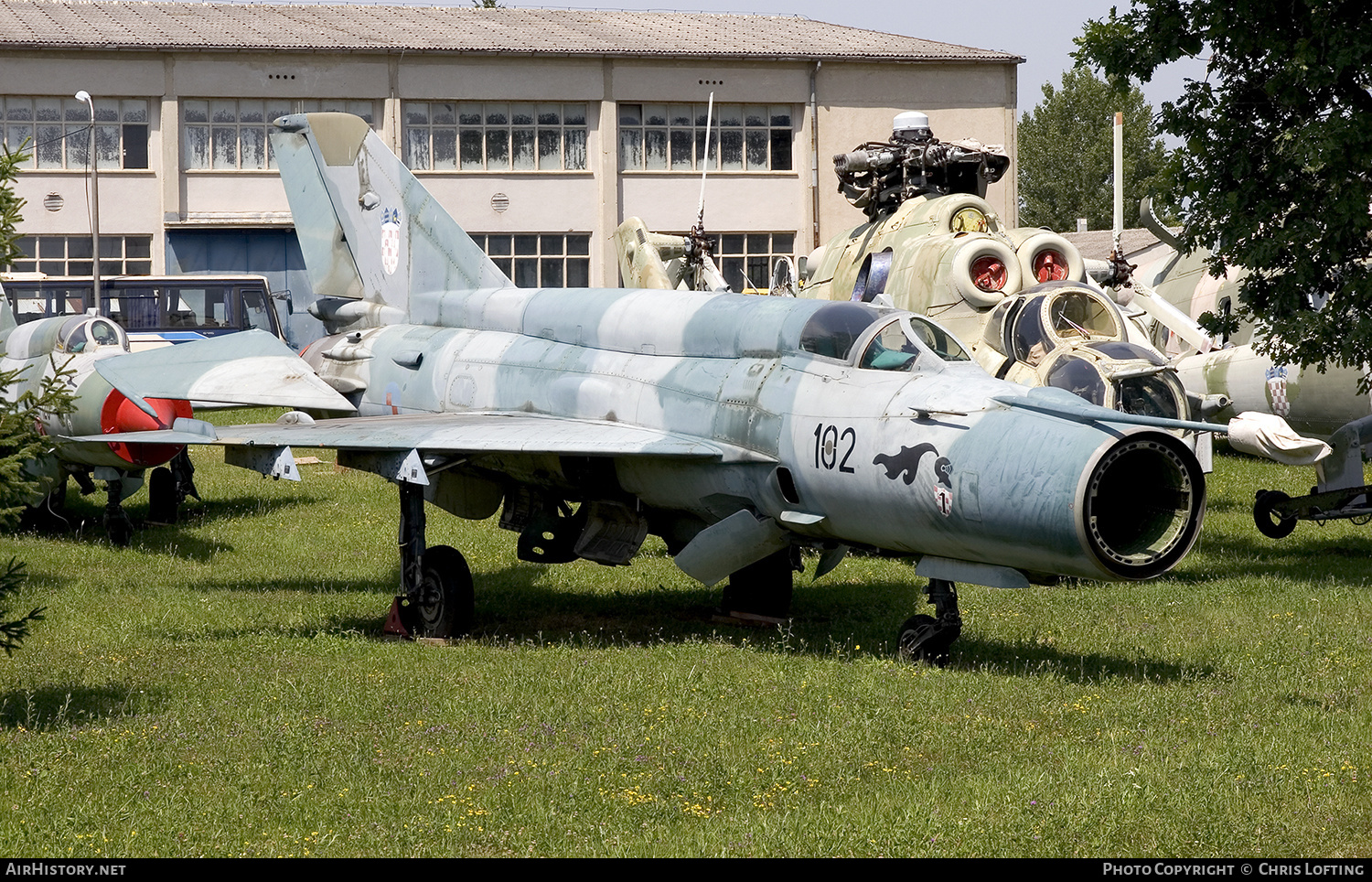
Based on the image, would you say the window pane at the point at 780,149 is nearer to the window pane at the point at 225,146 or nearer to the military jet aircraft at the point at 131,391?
the window pane at the point at 225,146

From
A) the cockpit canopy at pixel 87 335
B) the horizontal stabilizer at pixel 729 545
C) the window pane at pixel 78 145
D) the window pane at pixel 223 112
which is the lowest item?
the horizontal stabilizer at pixel 729 545

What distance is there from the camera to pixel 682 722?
8.99m

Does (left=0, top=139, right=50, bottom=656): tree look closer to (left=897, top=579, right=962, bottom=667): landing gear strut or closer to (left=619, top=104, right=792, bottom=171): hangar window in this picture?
(left=897, top=579, right=962, bottom=667): landing gear strut

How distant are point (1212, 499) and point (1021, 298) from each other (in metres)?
6.66

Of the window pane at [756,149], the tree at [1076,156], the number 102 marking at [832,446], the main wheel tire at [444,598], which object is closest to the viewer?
the number 102 marking at [832,446]

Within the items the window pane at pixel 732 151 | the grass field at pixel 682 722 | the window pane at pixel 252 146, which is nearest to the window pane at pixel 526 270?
the window pane at pixel 732 151

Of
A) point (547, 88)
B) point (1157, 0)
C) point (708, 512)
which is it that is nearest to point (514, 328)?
point (708, 512)

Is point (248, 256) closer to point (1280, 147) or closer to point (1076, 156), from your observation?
point (1280, 147)

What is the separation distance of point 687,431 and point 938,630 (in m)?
2.51

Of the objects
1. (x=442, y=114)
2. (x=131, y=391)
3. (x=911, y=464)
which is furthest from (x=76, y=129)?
(x=911, y=464)

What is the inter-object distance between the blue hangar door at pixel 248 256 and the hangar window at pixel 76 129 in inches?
112

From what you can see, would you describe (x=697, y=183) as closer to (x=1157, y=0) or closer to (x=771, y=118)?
(x=771, y=118)

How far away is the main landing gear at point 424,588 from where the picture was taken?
1208 centimetres

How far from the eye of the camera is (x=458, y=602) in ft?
39.7
